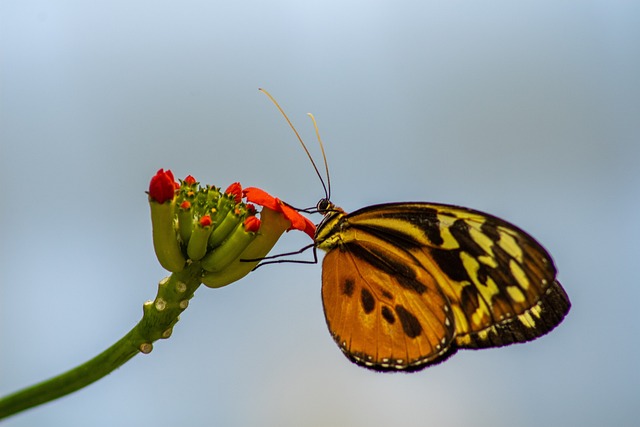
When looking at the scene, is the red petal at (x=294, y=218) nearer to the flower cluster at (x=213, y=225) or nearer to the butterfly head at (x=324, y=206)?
the flower cluster at (x=213, y=225)

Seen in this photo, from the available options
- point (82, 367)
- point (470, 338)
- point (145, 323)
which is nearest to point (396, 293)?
point (470, 338)

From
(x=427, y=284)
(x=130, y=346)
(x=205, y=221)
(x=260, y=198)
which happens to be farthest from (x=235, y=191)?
(x=427, y=284)

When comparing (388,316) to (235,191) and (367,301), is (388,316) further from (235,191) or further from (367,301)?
(235,191)

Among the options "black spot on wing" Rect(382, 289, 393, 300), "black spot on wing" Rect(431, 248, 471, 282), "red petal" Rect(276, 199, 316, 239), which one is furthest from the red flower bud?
"black spot on wing" Rect(431, 248, 471, 282)

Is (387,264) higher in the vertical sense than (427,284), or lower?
higher

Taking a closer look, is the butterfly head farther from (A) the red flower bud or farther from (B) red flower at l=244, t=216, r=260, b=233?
(A) the red flower bud

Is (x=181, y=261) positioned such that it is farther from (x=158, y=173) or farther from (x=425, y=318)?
(x=425, y=318)

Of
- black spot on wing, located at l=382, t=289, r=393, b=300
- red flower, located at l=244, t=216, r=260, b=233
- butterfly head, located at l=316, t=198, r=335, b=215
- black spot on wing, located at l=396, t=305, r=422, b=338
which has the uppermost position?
butterfly head, located at l=316, t=198, r=335, b=215
